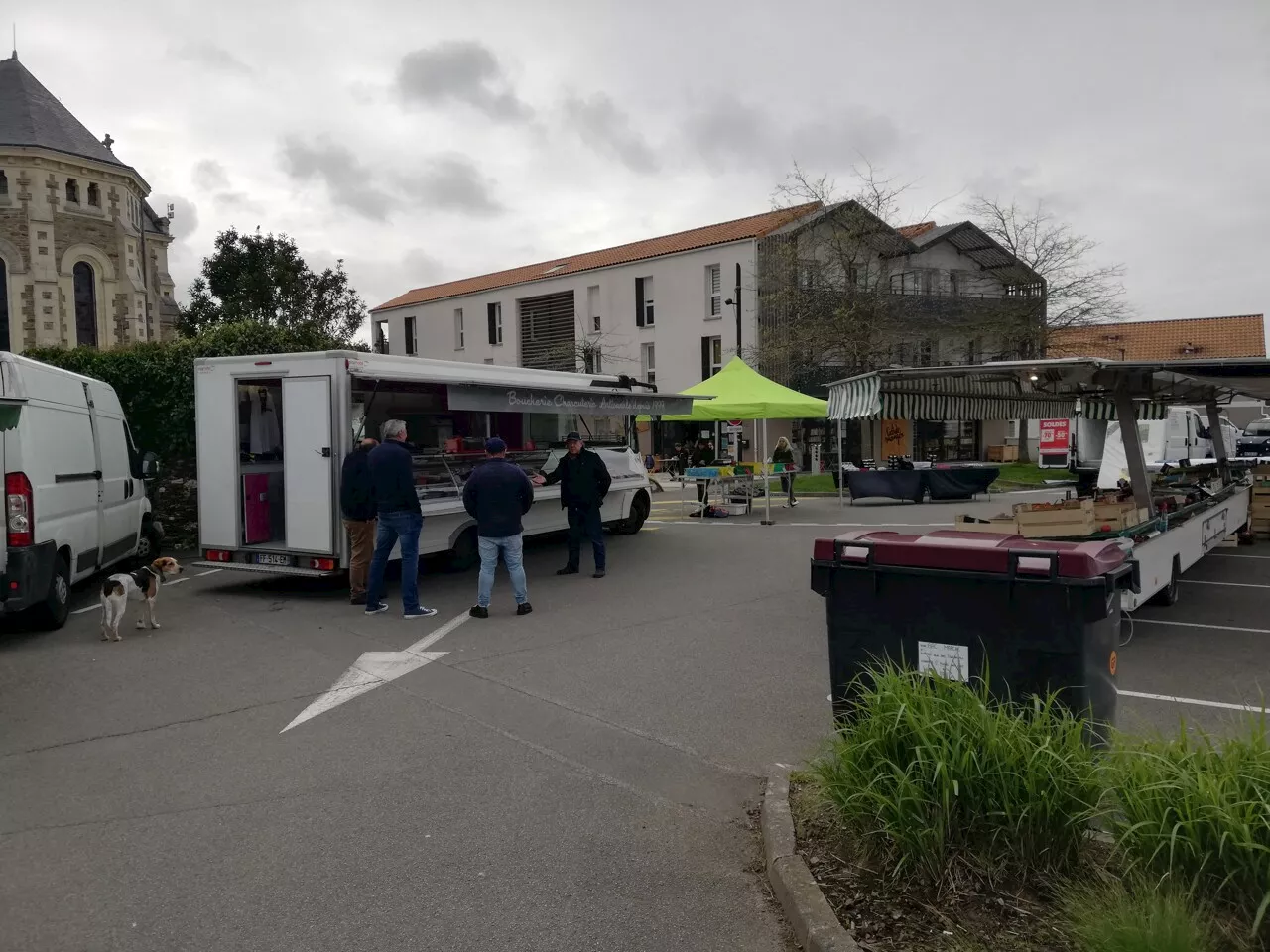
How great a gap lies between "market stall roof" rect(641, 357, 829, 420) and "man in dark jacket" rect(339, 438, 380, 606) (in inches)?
326

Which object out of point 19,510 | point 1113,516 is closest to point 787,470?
point 1113,516

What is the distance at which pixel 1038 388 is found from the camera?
1038 centimetres

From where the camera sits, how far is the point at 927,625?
4.31 meters

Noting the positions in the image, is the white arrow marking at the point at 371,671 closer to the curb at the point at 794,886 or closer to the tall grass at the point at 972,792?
the curb at the point at 794,886

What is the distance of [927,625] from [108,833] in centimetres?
383

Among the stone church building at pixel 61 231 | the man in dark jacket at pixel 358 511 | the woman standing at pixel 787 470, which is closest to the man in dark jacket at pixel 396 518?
the man in dark jacket at pixel 358 511

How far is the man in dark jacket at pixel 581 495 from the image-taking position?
1132 cm

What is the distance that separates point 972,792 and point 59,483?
8168mm

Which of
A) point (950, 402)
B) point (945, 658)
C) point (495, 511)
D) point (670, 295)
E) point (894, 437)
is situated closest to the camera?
point (945, 658)

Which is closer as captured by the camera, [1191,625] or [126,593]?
[126,593]

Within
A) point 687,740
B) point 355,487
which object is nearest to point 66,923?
point 687,740

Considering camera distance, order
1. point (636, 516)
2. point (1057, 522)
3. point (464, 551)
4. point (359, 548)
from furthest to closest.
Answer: point (636, 516) < point (464, 551) < point (359, 548) < point (1057, 522)

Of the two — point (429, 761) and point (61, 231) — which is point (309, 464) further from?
point (61, 231)

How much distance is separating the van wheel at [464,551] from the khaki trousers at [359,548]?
1.87m
